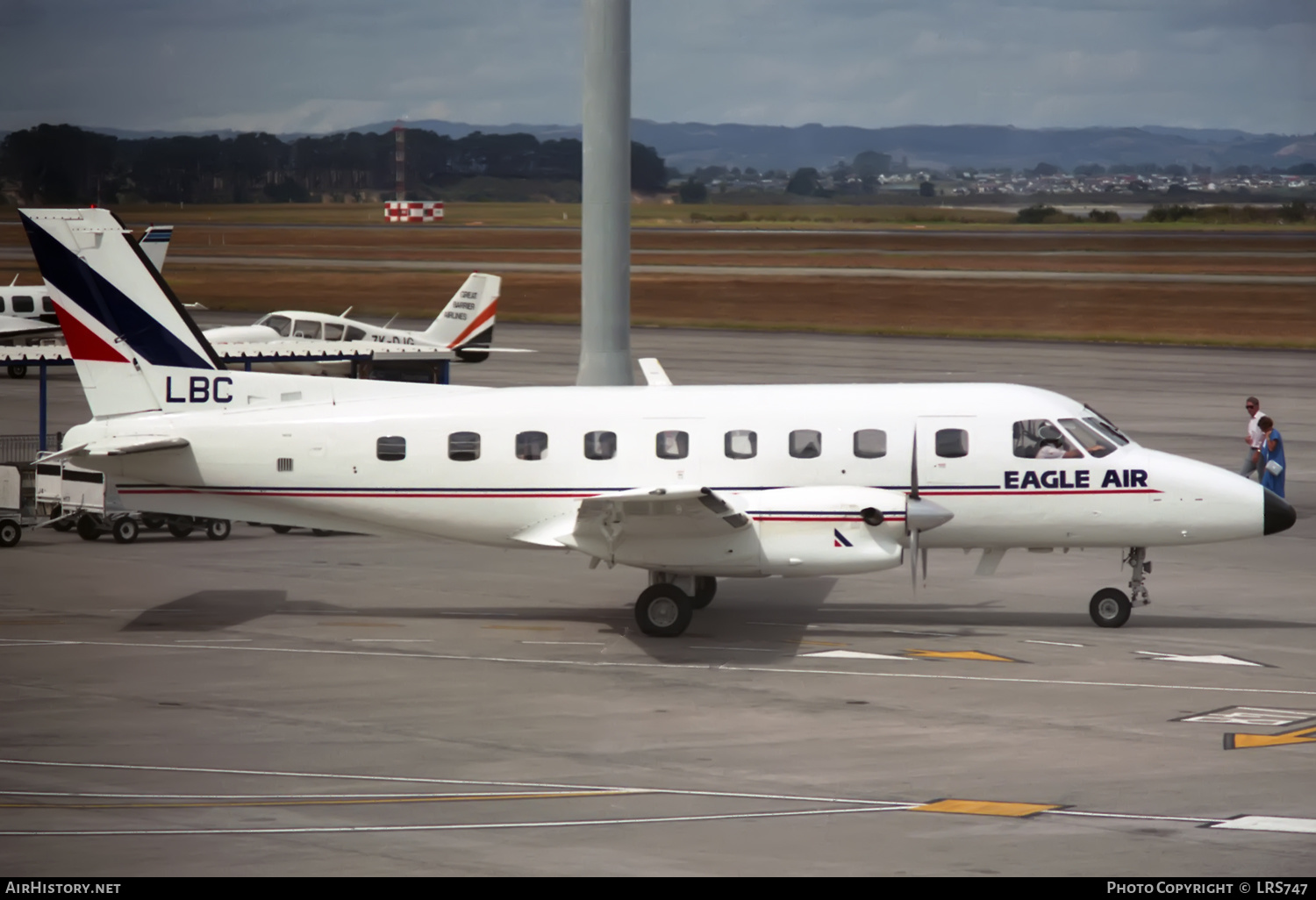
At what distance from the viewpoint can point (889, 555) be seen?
20719 millimetres

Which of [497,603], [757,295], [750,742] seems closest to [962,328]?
[757,295]

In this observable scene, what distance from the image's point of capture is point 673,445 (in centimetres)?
2172

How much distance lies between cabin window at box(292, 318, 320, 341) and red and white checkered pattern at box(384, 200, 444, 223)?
111m

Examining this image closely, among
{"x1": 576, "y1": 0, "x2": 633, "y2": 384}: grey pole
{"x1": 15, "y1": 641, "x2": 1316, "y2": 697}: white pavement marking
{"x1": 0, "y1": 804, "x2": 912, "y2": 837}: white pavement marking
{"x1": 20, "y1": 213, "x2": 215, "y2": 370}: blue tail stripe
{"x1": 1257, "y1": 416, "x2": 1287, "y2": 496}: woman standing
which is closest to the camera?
{"x1": 0, "y1": 804, "x2": 912, "y2": 837}: white pavement marking

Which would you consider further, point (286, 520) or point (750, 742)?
point (286, 520)

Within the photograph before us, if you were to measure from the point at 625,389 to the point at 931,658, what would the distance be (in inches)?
221

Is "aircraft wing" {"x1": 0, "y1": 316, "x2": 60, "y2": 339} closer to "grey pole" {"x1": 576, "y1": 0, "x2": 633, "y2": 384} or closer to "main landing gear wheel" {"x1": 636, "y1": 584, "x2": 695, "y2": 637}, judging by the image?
"grey pole" {"x1": 576, "y1": 0, "x2": 633, "y2": 384}

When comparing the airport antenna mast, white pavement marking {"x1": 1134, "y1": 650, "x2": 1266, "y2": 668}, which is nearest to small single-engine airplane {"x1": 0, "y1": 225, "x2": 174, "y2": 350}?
white pavement marking {"x1": 1134, "y1": 650, "x2": 1266, "y2": 668}

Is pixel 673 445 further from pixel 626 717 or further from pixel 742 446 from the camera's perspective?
pixel 626 717

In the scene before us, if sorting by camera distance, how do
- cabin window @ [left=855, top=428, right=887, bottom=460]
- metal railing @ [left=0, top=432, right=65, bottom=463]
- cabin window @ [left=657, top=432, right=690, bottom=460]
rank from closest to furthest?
cabin window @ [left=855, top=428, right=887, bottom=460], cabin window @ [left=657, top=432, right=690, bottom=460], metal railing @ [left=0, top=432, right=65, bottom=463]

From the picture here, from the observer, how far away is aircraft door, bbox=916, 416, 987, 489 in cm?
2148
